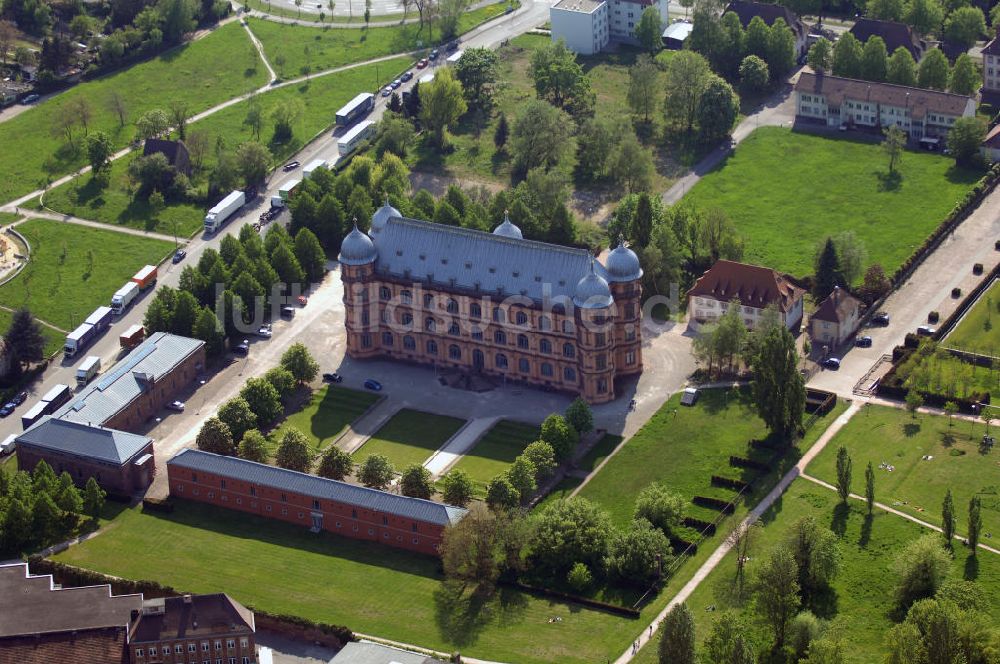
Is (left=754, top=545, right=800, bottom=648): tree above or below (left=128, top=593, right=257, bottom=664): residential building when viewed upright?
above

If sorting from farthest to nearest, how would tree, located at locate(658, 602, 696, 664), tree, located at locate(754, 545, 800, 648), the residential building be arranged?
tree, located at locate(754, 545, 800, 648)
the residential building
tree, located at locate(658, 602, 696, 664)

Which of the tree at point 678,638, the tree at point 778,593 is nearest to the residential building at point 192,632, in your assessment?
the tree at point 678,638

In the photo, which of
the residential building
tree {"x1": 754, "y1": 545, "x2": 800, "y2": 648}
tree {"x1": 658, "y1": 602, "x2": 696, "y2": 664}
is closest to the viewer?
tree {"x1": 658, "y1": 602, "x2": 696, "y2": 664}

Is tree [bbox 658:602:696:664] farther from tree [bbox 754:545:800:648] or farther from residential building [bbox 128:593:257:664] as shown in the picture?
residential building [bbox 128:593:257:664]

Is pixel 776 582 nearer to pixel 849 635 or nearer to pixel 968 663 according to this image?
pixel 849 635

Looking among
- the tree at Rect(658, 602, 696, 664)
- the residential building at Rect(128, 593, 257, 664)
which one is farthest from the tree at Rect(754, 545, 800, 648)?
the residential building at Rect(128, 593, 257, 664)

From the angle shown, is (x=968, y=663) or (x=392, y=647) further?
(x=392, y=647)

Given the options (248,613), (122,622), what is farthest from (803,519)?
(122,622)
